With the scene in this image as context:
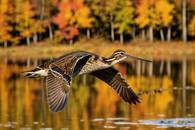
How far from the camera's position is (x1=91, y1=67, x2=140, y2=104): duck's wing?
12.1 m

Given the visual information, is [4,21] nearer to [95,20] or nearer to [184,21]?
[95,20]

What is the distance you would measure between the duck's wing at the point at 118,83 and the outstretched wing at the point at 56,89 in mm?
1418

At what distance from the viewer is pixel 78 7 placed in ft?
242

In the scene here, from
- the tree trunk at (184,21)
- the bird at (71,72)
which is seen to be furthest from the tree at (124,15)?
the bird at (71,72)

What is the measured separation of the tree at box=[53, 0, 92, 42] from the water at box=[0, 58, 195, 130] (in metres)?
32.2

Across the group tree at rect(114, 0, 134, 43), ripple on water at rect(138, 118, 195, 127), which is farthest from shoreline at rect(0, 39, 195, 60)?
ripple on water at rect(138, 118, 195, 127)

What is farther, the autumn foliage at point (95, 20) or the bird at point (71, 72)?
the autumn foliage at point (95, 20)

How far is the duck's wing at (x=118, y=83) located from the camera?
39.7 feet

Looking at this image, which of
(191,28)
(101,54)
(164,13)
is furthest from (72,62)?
(164,13)

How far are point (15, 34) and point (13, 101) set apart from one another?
46.1m

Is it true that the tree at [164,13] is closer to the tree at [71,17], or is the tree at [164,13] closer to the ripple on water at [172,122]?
the tree at [71,17]

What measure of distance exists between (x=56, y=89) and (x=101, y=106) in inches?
669

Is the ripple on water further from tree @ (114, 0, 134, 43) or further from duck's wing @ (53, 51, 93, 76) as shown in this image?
tree @ (114, 0, 134, 43)

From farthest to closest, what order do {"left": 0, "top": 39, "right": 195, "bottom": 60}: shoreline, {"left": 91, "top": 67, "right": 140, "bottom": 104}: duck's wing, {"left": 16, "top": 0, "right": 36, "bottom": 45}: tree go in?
1. {"left": 16, "top": 0, "right": 36, "bottom": 45}: tree
2. {"left": 0, "top": 39, "right": 195, "bottom": 60}: shoreline
3. {"left": 91, "top": 67, "right": 140, "bottom": 104}: duck's wing
